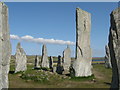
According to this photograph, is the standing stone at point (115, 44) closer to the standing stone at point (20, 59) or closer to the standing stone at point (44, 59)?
the standing stone at point (20, 59)

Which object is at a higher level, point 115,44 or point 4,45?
point 4,45

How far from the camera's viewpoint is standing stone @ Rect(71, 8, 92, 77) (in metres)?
23.8

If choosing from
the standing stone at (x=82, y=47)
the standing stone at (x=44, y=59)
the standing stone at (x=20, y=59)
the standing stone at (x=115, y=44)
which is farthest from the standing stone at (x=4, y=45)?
the standing stone at (x=44, y=59)

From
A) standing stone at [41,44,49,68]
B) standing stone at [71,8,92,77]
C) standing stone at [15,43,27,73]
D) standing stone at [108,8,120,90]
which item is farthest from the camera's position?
standing stone at [41,44,49,68]

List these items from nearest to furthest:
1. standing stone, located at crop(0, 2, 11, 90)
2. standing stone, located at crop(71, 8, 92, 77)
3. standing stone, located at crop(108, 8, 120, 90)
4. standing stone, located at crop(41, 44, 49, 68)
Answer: standing stone, located at crop(108, 8, 120, 90), standing stone, located at crop(0, 2, 11, 90), standing stone, located at crop(71, 8, 92, 77), standing stone, located at crop(41, 44, 49, 68)

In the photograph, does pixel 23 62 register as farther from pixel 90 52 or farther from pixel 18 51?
pixel 90 52

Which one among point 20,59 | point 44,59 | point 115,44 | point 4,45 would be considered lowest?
point 20,59

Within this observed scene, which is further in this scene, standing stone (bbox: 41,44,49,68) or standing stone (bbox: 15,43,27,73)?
standing stone (bbox: 41,44,49,68)

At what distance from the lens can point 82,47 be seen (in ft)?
79.0

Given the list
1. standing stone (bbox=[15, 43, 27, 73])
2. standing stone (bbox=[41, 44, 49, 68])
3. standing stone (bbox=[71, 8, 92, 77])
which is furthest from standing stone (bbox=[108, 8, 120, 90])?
standing stone (bbox=[41, 44, 49, 68])

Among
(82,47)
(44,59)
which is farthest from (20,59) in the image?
(44,59)

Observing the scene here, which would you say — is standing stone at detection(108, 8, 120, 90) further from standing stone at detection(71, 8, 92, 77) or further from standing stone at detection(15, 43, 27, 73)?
standing stone at detection(15, 43, 27, 73)

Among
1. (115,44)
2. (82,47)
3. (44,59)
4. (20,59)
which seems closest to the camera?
(115,44)

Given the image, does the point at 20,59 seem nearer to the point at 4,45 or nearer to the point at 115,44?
the point at 4,45
